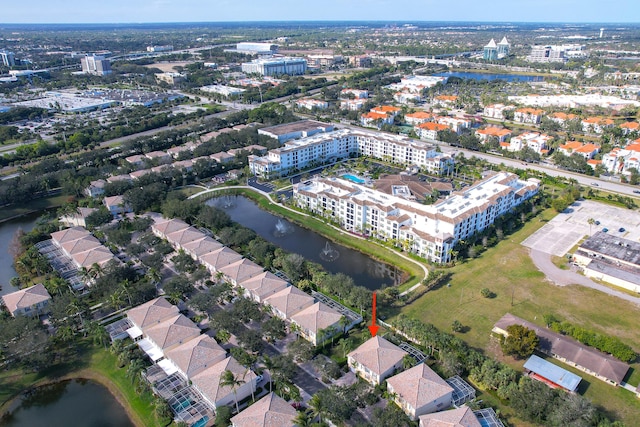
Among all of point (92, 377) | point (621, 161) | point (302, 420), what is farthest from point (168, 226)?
point (621, 161)

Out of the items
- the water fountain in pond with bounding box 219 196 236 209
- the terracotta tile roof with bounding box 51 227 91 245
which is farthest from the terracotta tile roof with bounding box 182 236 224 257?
the water fountain in pond with bounding box 219 196 236 209

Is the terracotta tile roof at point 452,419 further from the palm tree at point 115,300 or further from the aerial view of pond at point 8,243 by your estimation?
the aerial view of pond at point 8,243

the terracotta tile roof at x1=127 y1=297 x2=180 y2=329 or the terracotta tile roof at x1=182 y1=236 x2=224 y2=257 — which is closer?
the terracotta tile roof at x1=127 y1=297 x2=180 y2=329

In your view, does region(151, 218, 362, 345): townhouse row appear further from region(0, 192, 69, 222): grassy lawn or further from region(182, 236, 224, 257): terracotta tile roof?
region(0, 192, 69, 222): grassy lawn

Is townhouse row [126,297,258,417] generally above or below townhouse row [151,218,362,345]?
below

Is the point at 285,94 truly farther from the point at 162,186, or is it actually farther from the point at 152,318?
the point at 152,318

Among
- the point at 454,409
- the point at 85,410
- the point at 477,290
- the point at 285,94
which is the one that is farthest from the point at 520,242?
the point at 285,94
